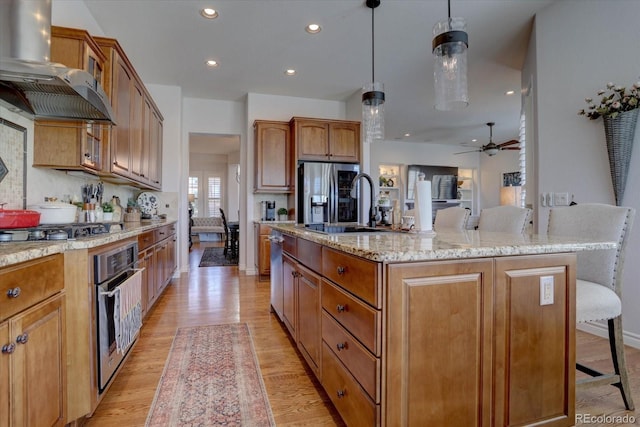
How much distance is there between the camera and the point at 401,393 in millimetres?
1102

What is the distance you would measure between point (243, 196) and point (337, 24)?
3116 millimetres

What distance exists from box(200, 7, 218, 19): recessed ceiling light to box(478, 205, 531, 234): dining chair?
301cm

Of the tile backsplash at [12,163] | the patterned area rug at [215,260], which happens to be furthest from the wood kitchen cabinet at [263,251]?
the tile backsplash at [12,163]

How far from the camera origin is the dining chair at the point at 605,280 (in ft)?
5.03

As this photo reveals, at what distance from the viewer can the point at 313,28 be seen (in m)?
3.29

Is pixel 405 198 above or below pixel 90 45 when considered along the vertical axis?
below

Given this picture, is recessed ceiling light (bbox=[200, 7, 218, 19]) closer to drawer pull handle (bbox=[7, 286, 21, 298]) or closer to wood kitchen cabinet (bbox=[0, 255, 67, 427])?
wood kitchen cabinet (bbox=[0, 255, 67, 427])

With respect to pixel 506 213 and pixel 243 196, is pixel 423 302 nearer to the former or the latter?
pixel 506 213

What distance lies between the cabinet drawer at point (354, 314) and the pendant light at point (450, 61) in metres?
1.43

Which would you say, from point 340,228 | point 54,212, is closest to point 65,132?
point 54,212

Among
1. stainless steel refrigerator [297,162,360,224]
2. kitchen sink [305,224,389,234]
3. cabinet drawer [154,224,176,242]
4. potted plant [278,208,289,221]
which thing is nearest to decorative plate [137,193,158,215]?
cabinet drawer [154,224,176,242]

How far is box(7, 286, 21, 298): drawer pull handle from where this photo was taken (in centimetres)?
103

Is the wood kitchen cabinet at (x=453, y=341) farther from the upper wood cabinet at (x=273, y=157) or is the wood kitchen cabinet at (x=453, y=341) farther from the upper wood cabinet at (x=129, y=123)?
the upper wood cabinet at (x=273, y=157)

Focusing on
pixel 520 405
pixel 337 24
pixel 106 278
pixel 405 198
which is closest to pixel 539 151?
pixel 337 24
